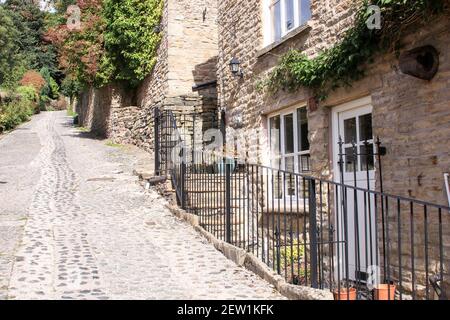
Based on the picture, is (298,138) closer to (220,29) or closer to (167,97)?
(220,29)

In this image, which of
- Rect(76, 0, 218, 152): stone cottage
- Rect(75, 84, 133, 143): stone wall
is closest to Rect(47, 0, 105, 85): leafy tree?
Rect(75, 84, 133, 143): stone wall

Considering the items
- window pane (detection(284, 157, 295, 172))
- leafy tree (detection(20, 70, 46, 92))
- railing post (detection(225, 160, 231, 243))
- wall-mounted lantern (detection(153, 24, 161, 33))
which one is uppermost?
leafy tree (detection(20, 70, 46, 92))

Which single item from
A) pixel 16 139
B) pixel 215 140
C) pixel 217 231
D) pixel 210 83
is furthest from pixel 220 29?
pixel 16 139

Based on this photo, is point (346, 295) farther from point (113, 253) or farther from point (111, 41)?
point (111, 41)

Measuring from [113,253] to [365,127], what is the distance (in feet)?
11.5

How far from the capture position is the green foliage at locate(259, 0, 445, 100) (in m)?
4.97

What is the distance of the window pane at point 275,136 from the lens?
322 inches

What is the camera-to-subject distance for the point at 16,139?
816 inches

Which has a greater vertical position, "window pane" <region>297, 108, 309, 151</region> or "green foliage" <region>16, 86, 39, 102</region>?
"green foliage" <region>16, 86, 39, 102</region>

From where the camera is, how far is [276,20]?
324 inches

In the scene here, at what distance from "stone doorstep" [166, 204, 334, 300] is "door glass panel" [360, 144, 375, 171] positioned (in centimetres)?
178

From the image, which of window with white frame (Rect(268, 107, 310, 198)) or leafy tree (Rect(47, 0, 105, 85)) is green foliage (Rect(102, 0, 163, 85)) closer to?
leafy tree (Rect(47, 0, 105, 85))

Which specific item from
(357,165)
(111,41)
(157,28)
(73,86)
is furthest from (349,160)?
(73,86)
